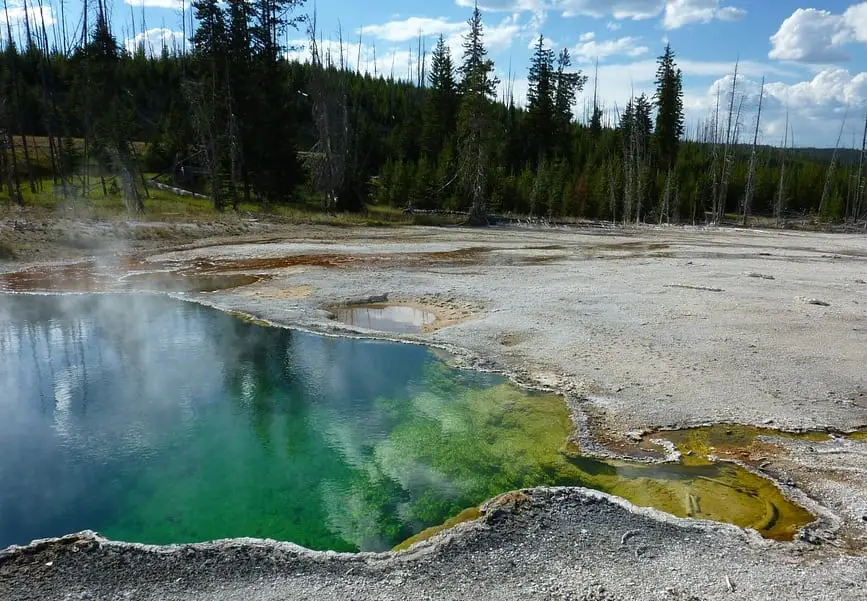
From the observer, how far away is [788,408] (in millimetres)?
7281

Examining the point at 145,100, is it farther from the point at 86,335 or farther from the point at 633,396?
the point at 633,396

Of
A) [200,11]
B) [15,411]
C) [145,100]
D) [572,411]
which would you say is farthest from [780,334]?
[145,100]

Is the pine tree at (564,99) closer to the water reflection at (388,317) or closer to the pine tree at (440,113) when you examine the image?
the pine tree at (440,113)

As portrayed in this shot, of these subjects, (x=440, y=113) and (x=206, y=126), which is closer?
(x=206, y=126)

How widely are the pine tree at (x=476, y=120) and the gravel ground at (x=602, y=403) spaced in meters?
14.4

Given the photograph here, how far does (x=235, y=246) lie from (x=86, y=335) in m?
10.8

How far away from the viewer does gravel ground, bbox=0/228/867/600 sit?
164 inches

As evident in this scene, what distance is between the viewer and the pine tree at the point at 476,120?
3195 cm

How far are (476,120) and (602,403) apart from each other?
27.1m

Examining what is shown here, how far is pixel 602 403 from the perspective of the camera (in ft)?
24.6

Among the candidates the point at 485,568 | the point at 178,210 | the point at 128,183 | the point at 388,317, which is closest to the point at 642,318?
the point at 388,317

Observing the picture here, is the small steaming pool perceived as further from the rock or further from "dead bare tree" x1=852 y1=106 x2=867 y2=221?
"dead bare tree" x1=852 y1=106 x2=867 y2=221

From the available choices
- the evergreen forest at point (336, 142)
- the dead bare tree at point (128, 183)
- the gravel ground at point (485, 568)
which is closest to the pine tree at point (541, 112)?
the evergreen forest at point (336, 142)

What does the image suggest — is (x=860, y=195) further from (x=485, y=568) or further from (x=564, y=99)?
(x=485, y=568)
